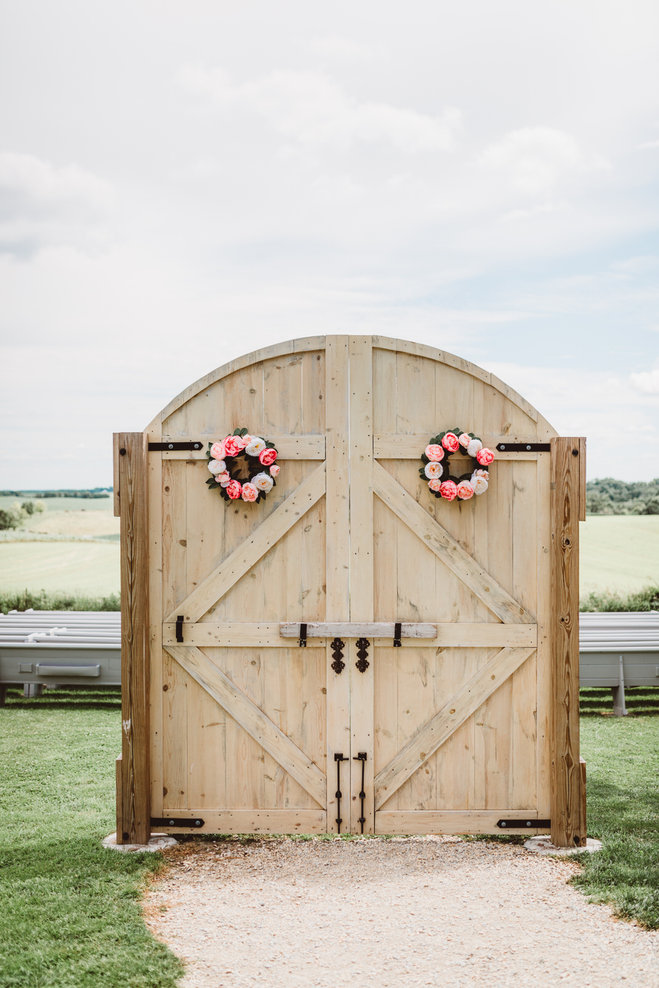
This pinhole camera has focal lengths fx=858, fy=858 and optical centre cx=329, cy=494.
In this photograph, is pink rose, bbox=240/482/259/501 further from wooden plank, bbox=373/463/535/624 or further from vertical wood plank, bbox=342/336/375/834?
wooden plank, bbox=373/463/535/624

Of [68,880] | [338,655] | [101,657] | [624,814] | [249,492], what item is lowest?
[624,814]

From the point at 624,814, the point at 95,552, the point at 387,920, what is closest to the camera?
the point at 387,920

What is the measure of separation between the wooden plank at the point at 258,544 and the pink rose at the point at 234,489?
269 mm

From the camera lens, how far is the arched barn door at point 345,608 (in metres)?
5.37

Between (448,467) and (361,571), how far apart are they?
84 centimetres

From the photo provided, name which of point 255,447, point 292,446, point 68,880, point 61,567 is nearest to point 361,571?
point 292,446

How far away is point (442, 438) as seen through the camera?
17.3 ft

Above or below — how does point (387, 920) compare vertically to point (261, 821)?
below

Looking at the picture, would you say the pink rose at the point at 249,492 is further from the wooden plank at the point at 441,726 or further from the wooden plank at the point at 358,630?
the wooden plank at the point at 441,726

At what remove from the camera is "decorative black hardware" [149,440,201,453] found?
17.7 ft

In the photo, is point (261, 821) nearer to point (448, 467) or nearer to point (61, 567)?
point (448, 467)

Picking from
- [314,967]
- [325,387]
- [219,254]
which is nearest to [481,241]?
[219,254]

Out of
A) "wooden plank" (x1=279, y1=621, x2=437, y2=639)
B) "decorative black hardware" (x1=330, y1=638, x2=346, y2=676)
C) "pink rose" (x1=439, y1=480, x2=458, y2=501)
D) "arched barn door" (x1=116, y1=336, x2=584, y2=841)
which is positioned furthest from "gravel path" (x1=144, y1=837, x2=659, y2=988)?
"pink rose" (x1=439, y1=480, x2=458, y2=501)

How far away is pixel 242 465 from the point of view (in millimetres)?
5324
